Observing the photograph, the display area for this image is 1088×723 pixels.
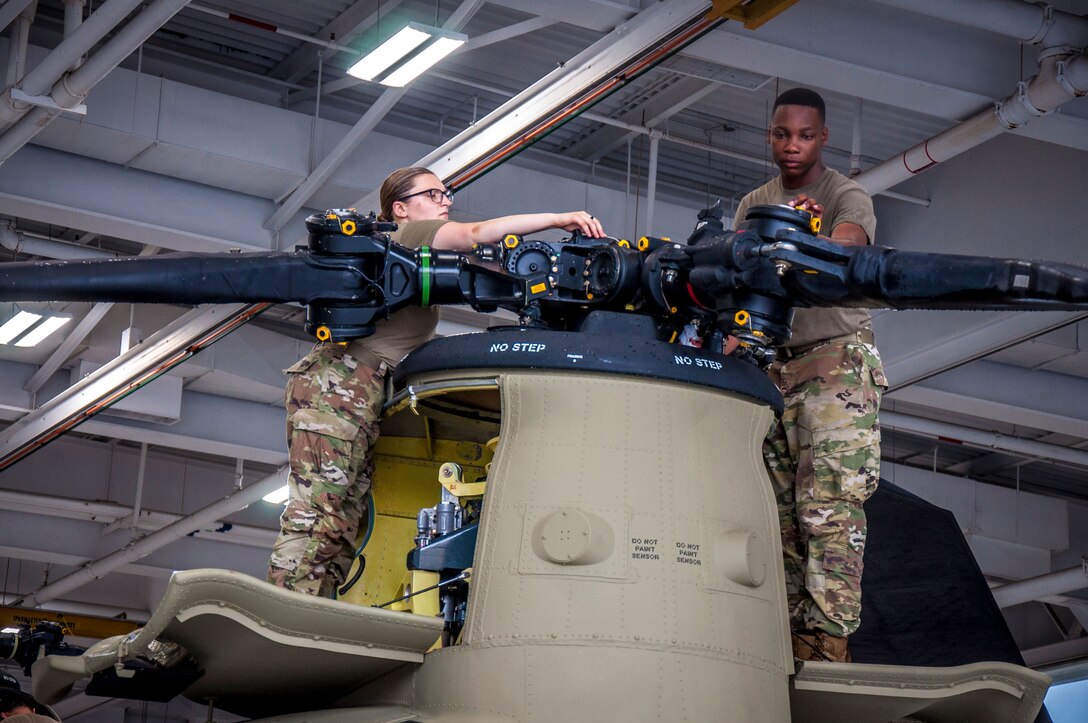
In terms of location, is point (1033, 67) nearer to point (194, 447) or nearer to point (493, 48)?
point (493, 48)

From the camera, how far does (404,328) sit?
7.46 m

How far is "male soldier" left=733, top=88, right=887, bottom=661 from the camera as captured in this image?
22.7 feet

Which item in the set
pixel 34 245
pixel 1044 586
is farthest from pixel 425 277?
pixel 1044 586

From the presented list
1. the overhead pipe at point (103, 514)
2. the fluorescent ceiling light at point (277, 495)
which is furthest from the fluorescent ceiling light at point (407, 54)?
the overhead pipe at point (103, 514)

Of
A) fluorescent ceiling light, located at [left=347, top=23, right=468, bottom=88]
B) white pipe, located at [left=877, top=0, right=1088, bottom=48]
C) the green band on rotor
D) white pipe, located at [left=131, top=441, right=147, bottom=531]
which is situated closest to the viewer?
the green band on rotor

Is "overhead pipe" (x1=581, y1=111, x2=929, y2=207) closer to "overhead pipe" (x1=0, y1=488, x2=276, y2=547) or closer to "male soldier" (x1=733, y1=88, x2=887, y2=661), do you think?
"male soldier" (x1=733, y1=88, x2=887, y2=661)

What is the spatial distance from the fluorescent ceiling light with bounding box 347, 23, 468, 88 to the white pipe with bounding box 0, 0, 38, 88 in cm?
293

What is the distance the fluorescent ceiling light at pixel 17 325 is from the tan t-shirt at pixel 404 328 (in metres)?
11.0

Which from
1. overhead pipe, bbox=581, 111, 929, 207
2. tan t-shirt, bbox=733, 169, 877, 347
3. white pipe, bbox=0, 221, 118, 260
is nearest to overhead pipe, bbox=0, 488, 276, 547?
white pipe, bbox=0, 221, 118, 260

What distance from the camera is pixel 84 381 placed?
18516mm

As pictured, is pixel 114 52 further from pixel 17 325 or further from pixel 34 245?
pixel 17 325

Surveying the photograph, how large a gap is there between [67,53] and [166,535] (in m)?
14.6

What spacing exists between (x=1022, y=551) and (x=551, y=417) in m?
20.6

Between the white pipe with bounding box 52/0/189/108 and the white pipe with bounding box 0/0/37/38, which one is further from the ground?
the white pipe with bounding box 0/0/37/38
